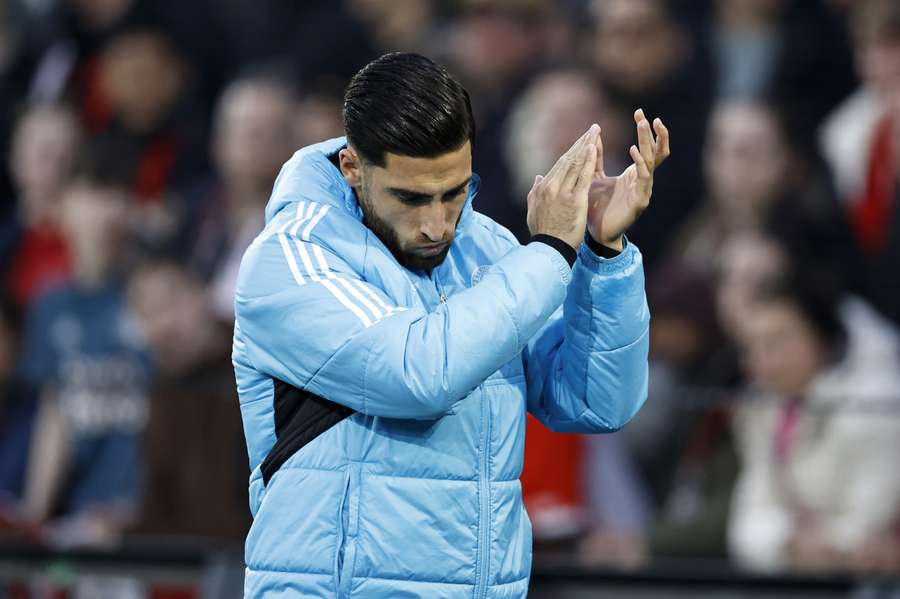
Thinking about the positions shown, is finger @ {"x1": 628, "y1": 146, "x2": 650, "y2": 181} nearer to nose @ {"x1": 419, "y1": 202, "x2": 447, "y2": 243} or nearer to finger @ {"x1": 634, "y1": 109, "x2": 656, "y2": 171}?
finger @ {"x1": 634, "y1": 109, "x2": 656, "y2": 171}

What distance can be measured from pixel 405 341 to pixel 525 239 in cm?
345

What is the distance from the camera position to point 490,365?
7.70 ft

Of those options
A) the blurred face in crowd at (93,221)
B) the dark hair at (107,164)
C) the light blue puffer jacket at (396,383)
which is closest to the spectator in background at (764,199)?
the blurred face in crowd at (93,221)

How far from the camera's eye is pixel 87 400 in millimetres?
6270

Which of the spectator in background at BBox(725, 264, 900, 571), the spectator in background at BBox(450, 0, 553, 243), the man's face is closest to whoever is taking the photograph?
the man's face

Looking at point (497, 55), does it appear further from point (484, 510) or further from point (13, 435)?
point (484, 510)

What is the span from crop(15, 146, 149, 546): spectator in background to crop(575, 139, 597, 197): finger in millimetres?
3840

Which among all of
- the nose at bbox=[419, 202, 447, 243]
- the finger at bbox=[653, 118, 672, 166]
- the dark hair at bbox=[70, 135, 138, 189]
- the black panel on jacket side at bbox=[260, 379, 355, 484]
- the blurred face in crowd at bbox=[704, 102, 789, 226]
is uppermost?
the finger at bbox=[653, 118, 672, 166]

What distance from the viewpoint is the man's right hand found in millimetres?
2471

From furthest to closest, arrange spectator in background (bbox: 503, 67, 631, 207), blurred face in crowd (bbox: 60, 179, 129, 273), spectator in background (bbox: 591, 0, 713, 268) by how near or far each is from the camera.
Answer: blurred face in crowd (bbox: 60, 179, 129, 273)
spectator in background (bbox: 503, 67, 631, 207)
spectator in background (bbox: 591, 0, 713, 268)

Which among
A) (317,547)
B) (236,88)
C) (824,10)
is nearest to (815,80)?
(824,10)

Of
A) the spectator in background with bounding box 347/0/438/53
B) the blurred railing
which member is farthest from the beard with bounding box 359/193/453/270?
the spectator in background with bounding box 347/0/438/53

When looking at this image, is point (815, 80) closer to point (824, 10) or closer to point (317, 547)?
point (824, 10)

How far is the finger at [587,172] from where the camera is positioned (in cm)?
247
